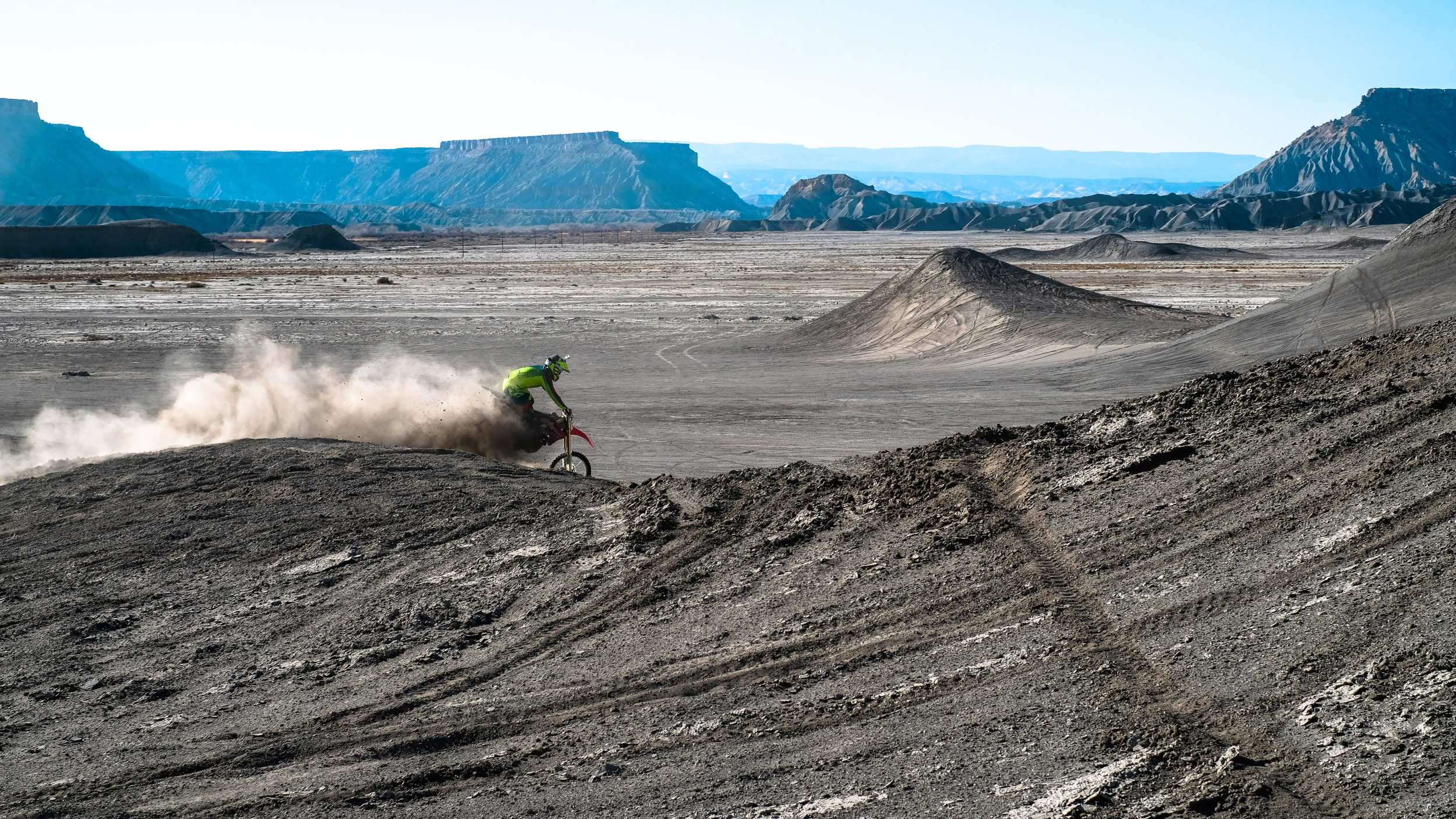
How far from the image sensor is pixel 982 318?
33.7 metres

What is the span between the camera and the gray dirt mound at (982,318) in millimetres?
30828

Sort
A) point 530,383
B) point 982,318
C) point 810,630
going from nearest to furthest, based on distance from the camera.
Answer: point 810,630, point 530,383, point 982,318

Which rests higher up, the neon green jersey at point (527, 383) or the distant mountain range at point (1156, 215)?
the distant mountain range at point (1156, 215)

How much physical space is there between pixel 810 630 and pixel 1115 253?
87.5 m

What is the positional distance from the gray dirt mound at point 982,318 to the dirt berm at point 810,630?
1760 cm

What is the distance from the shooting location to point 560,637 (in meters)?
9.09

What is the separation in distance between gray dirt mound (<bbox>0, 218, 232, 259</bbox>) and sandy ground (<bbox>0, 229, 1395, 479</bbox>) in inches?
396

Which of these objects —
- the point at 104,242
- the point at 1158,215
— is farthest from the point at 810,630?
the point at 1158,215

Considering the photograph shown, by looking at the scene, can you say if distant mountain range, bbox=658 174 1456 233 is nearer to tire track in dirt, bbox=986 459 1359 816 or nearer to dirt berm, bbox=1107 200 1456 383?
dirt berm, bbox=1107 200 1456 383

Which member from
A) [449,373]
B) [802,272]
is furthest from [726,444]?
[802,272]

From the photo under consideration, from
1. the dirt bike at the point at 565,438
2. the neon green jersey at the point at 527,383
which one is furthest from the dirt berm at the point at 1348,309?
the neon green jersey at the point at 527,383

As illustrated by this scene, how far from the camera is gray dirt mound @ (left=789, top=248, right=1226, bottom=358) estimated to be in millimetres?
30828

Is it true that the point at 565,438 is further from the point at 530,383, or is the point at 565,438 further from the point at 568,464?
the point at 530,383

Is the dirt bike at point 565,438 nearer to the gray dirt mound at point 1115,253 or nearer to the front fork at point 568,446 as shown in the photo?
the front fork at point 568,446
